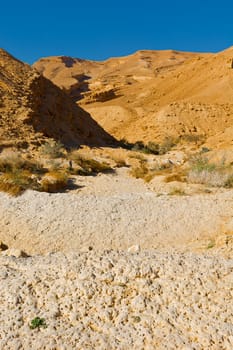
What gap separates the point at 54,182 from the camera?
10.3 metres

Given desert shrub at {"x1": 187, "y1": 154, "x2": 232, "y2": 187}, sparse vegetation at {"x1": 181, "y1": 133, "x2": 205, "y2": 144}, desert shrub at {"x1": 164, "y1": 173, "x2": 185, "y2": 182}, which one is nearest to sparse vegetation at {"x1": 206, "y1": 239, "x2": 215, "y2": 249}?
desert shrub at {"x1": 187, "y1": 154, "x2": 232, "y2": 187}

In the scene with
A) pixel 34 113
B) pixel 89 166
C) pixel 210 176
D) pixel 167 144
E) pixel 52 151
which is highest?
pixel 34 113

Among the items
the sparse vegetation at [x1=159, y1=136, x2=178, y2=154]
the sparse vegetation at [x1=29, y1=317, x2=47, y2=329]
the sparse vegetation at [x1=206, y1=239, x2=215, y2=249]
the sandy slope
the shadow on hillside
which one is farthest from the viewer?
the sparse vegetation at [x1=159, y1=136, x2=178, y2=154]

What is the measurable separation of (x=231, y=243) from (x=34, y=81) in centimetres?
1634

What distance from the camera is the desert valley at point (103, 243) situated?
4055 millimetres

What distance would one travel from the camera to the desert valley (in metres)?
4.05

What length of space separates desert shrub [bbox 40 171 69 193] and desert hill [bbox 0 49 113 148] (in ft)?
14.1

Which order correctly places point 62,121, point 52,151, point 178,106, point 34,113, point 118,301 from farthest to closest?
1. point 178,106
2. point 62,121
3. point 34,113
4. point 52,151
5. point 118,301

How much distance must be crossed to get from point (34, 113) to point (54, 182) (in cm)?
819

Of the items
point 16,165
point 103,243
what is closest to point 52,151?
point 16,165

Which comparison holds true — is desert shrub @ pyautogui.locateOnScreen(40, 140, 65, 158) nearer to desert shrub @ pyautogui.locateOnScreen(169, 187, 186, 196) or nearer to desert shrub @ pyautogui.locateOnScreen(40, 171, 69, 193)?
desert shrub @ pyautogui.locateOnScreen(40, 171, 69, 193)

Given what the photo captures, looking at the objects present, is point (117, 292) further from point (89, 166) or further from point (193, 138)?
point (193, 138)

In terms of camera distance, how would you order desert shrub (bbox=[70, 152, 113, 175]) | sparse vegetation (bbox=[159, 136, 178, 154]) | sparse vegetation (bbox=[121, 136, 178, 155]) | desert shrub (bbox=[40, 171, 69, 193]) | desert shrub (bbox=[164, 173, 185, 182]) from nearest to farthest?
desert shrub (bbox=[40, 171, 69, 193]) < desert shrub (bbox=[164, 173, 185, 182]) < desert shrub (bbox=[70, 152, 113, 175]) < sparse vegetation (bbox=[121, 136, 178, 155]) < sparse vegetation (bbox=[159, 136, 178, 154])

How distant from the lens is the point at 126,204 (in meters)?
8.61
